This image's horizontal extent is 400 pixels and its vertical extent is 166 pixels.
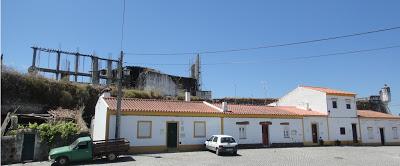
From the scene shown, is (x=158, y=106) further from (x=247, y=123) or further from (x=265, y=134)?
(x=265, y=134)

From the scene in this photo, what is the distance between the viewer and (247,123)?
31406 mm

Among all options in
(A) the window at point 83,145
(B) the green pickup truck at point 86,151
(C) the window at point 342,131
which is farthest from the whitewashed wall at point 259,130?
(A) the window at point 83,145

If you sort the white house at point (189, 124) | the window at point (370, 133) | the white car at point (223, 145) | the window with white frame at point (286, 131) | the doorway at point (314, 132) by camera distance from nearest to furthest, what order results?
the white car at point (223, 145)
the white house at point (189, 124)
the window with white frame at point (286, 131)
the doorway at point (314, 132)
the window at point (370, 133)

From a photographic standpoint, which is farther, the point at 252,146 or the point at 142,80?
the point at 142,80

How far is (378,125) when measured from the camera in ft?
138

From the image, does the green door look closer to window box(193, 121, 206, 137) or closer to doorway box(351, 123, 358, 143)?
window box(193, 121, 206, 137)

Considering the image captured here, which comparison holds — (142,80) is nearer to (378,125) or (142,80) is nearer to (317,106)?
(317,106)

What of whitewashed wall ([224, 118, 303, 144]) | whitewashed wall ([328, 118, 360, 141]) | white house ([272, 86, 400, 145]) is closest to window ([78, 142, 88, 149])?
whitewashed wall ([224, 118, 303, 144])

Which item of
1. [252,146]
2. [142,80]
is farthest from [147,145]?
[142,80]

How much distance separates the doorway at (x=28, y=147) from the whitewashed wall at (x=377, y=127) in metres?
35.3

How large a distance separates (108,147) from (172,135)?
732 cm

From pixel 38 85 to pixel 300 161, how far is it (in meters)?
27.6

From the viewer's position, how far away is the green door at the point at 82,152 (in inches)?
794

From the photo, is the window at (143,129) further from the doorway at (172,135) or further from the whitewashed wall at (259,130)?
the whitewashed wall at (259,130)
